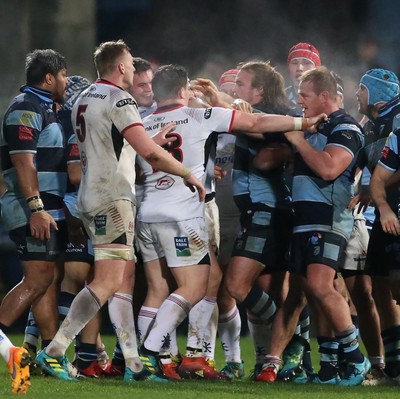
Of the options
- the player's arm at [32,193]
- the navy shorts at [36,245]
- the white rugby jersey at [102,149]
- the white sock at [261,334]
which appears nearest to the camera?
the white rugby jersey at [102,149]

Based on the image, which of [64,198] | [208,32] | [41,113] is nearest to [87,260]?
[64,198]

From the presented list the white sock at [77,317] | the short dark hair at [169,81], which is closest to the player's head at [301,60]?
the short dark hair at [169,81]

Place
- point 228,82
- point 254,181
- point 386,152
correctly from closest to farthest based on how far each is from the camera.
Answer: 1. point 386,152
2. point 254,181
3. point 228,82

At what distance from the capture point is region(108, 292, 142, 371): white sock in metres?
8.94

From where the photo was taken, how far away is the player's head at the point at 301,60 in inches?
429

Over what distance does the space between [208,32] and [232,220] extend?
16.2 ft

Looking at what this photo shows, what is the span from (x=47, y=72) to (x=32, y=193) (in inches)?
34.8

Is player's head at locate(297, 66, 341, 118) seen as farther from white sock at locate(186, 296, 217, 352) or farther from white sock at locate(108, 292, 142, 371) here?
white sock at locate(108, 292, 142, 371)

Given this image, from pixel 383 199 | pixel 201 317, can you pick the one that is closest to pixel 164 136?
pixel 201 317

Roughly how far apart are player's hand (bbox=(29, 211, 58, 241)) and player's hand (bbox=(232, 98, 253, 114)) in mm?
1381

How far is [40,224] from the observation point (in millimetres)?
9195

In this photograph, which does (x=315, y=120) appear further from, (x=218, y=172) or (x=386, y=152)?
(x=218, y=172)

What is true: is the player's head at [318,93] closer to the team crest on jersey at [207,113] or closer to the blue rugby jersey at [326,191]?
the blue rugby jersey at [326,191]

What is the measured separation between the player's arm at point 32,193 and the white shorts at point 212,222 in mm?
1063
